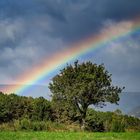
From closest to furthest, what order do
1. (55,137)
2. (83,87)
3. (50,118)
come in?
(55,137)
(83,87)
(50,118)

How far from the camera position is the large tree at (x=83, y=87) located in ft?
181

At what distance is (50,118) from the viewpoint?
85000 mm

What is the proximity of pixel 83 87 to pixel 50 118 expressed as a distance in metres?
32.6

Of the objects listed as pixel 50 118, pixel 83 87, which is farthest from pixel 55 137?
pixel 50 118

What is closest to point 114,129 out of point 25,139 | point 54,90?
point 54,90

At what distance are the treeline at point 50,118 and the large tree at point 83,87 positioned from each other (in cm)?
162

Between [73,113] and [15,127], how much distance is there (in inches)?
645

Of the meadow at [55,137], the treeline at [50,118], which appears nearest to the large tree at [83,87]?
the treeline at [50,118]

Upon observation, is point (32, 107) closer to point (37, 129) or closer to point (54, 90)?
point (54, 90)

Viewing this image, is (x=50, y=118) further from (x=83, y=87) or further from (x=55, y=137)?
(x=55, y=137)

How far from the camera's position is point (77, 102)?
5641cm

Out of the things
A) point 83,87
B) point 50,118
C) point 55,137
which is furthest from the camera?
point 50,118

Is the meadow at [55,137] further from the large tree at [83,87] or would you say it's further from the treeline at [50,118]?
the large tree at [83,87]

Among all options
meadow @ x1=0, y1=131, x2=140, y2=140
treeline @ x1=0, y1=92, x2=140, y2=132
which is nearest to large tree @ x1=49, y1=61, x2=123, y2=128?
treeline @ x1=0, y1=92, x2=140, y2=132
